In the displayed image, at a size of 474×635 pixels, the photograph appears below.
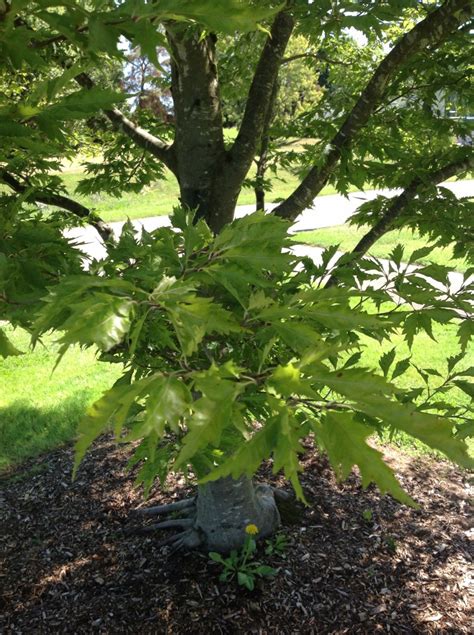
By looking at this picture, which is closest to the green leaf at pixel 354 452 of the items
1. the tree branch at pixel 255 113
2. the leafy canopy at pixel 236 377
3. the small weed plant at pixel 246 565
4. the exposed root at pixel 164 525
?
the leafy canopy at pixel 236 377

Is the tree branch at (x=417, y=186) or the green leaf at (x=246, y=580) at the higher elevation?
the tree branch at (x=417, y=186)

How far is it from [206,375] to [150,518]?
8.77ft

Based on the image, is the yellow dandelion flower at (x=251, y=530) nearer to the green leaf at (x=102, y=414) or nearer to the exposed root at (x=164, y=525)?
the exposed root at (x=164, y=525)

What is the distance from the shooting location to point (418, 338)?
700 centimetres

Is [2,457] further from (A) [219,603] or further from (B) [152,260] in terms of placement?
(B) [152,260]

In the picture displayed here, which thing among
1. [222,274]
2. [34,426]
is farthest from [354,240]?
[222,274]

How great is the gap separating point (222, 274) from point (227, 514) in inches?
79.7

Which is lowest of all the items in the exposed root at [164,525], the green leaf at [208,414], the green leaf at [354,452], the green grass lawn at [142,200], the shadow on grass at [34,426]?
the exposed root at [164,525]

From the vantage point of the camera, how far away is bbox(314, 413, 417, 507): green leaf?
3.01 feet

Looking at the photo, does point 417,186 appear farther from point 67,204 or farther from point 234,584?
point 234,584

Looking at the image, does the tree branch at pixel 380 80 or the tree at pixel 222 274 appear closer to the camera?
the tree at pixel 222 274

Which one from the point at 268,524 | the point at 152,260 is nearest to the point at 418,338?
the point at 268,524

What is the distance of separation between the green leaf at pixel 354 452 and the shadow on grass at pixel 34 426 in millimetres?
4133

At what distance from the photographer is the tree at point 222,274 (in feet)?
3.34
